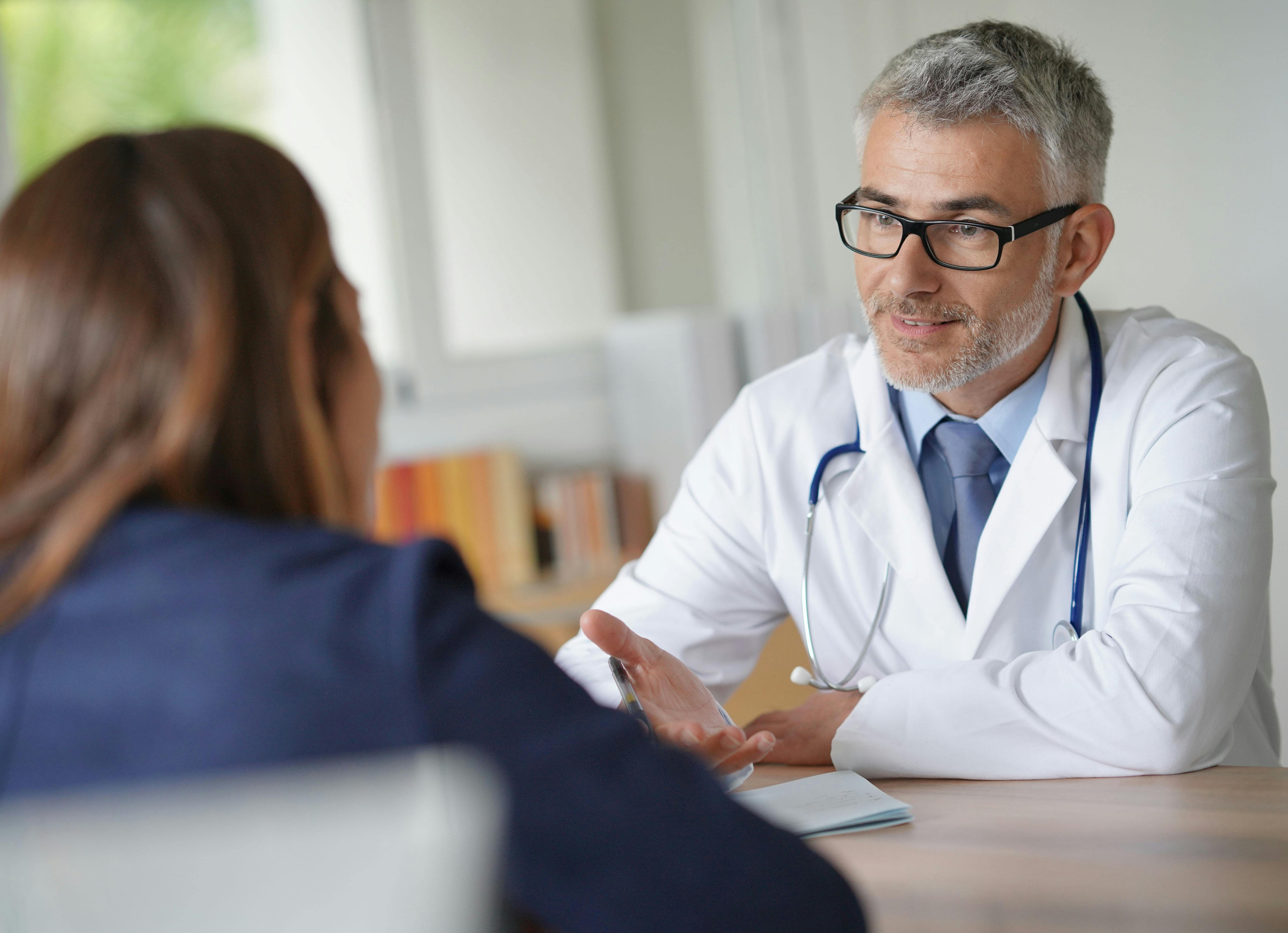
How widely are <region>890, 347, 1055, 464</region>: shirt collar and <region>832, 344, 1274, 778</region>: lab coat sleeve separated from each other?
195 millimetres

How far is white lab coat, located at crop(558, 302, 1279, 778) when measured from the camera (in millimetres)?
1123

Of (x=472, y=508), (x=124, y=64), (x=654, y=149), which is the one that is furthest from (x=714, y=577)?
(x=124, y=64)

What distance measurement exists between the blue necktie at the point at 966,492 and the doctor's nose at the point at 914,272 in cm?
18

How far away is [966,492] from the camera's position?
1.45 m

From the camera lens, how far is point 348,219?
3.51 meters

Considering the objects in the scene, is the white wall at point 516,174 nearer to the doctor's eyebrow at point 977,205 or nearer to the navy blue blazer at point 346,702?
the doctor's eyebrow at point 977,205

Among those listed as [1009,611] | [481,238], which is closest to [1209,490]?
[1009,611]

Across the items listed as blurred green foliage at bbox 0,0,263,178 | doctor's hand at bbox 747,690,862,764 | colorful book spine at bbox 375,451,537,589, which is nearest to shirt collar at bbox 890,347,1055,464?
doctor's hand at bbox 747,690,862,764

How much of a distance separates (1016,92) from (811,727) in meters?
0.81

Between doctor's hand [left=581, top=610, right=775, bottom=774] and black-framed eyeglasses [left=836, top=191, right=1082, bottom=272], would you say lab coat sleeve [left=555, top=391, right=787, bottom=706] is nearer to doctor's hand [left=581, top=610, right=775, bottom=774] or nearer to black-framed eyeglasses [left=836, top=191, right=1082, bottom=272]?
doctor's hand [left=581, top=610, right=775, bottom=774]

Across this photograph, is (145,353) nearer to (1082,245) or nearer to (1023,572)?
(1023,572)

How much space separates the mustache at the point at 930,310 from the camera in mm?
1454

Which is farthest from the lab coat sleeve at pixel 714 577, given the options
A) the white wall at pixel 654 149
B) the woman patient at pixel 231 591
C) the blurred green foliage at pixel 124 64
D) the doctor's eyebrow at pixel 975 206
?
the blurred green foliage at pixel 124 64

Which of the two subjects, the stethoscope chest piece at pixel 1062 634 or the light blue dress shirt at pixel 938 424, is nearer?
the stethoscope chest piece at pixel 1062 634
